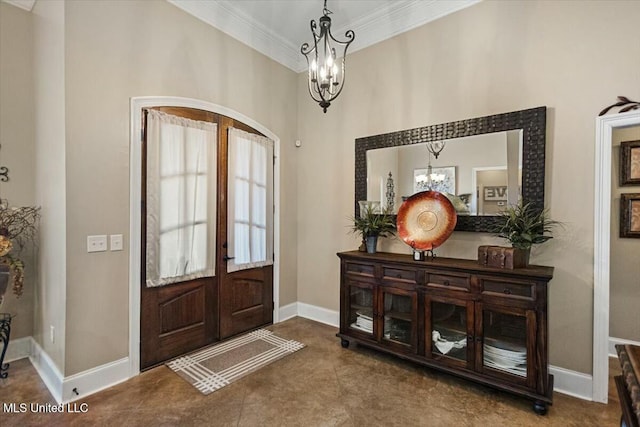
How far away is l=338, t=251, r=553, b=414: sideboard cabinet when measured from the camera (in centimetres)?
231

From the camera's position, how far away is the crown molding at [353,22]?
3192 mm

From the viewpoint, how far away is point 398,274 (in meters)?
2.99

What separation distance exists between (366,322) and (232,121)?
2.73m

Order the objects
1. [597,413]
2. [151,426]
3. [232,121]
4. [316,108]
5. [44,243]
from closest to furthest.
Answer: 1. [151,426]
2. [597,413]
3. [44,243]
4. [232,121]
5. [316,108]

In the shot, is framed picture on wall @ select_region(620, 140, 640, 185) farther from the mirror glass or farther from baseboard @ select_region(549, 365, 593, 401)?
baseboard @ select_region(549, 365, 593, 401)

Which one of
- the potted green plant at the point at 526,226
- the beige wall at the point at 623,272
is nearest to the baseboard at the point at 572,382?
the potted green plant at the point at 526,226

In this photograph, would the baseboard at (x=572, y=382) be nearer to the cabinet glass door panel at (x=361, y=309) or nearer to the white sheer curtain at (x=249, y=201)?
the cabinet glass door panel at (x=361, y=309)

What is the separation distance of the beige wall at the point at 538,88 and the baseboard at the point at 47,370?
303 cm

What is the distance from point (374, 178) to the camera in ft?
12.0

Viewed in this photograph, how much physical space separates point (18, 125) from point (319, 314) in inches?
155

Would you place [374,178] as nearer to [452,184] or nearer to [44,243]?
[452,184]

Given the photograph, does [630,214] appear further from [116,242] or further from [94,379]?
[94,379]

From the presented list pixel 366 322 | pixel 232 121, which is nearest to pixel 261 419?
pixel 366 322

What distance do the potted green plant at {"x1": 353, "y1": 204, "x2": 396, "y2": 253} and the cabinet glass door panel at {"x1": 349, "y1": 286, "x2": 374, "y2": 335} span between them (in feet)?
1.50
